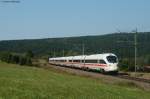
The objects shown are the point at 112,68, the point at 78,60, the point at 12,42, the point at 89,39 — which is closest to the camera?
the point at 112,68

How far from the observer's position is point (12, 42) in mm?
179500

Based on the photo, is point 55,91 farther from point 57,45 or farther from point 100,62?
point 57,45

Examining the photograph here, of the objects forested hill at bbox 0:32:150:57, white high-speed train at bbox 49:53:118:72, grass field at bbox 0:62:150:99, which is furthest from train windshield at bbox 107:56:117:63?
forested hill at bbox 0:32:150:57

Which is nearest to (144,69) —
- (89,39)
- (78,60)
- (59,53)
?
(78,60)

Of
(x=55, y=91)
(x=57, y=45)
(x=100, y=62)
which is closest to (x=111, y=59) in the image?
(x=100, y=62)

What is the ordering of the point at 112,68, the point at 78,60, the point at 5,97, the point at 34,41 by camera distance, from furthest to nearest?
the point at 34,41
the point at 78,60
the point at 112,68
the point at 5,97

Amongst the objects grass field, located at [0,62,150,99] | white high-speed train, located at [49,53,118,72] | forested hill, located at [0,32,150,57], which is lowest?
grass field, located at [0,62,150,99]

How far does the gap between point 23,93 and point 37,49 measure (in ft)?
558

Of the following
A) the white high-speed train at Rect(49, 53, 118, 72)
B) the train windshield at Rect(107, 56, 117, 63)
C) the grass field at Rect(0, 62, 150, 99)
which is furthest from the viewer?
the train windshield at Rect(107, 56, 117, 63)

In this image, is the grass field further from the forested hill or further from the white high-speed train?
the forested hill

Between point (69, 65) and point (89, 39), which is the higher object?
point (89, 39)

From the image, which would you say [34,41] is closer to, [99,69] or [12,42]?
[12,42]

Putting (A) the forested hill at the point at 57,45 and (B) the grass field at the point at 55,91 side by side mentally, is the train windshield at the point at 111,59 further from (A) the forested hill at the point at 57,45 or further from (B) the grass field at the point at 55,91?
(A) the forested hill at the point at 57,45

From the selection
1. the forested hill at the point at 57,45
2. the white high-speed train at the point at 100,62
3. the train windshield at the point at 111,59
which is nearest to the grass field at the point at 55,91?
the white high-speed train at the point at 100,62
